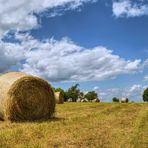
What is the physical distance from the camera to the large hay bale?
52.2ft

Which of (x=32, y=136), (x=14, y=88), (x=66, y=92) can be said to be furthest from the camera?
(x=66, y=92)

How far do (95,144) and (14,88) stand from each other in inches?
274

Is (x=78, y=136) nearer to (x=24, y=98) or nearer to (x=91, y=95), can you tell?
(x=24, y=98)

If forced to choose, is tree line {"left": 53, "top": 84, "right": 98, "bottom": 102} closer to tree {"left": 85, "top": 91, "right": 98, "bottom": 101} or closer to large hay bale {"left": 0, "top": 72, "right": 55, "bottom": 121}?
tree {"left": 85, "top": 91, "right": 98, "bottom": 101}

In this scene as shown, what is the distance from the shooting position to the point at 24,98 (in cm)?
1659

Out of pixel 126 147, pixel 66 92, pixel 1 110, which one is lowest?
pixel 126 147

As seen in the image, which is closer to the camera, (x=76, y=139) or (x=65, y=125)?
(x=76, y=139)

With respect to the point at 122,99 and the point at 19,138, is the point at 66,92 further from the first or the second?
the point at 19,138

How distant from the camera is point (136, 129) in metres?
12.4

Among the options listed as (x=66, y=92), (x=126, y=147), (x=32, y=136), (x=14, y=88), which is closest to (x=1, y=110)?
(x=14, y=88)

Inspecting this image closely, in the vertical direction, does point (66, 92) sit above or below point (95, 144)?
above

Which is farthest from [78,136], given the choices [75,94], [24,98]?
[75,94]

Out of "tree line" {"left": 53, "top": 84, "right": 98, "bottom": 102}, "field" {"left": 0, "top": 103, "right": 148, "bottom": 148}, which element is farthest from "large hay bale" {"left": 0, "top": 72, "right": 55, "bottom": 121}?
"tree line" {"left": 53, "top": 84, "right": 98, "bottom": 102}

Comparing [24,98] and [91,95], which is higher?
[91,95]
